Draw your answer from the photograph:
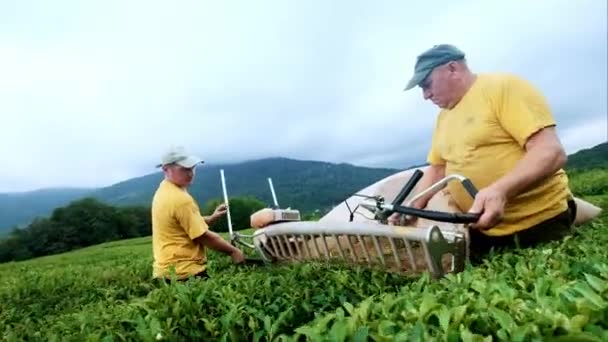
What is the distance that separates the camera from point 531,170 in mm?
3250

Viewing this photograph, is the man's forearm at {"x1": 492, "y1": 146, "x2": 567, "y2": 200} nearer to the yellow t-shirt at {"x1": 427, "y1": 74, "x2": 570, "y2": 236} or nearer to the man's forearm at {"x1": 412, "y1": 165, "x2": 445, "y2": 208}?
the yellow t-shirt at {"x1": 427, "y1": 74, "x2": 570, "y2": 236}

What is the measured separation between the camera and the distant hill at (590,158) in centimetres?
2165

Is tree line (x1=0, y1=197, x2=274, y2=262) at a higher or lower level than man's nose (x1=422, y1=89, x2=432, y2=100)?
lower

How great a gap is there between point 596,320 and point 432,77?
8.48ft

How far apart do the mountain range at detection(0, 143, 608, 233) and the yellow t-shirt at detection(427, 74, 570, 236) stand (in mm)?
978

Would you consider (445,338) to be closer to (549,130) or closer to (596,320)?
(596,320)

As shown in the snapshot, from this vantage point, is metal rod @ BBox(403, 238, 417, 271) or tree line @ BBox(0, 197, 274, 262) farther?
tree line @ BBox(0, 197, 274, 262)

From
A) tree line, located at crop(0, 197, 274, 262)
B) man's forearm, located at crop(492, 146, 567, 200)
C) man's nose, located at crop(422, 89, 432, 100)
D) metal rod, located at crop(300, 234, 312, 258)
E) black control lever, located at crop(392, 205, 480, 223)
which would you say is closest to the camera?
black control lever, located at crop(392, 205, 480, 223)

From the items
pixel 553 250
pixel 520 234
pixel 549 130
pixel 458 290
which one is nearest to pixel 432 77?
pixel 549 130

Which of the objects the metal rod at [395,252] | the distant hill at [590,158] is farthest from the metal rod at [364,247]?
the distant hill at [590,158]

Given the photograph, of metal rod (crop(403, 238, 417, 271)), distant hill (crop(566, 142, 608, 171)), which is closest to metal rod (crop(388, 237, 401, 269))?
metal rod (crop(403, 238, 417, 271))

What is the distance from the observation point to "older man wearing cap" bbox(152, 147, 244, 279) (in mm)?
5246

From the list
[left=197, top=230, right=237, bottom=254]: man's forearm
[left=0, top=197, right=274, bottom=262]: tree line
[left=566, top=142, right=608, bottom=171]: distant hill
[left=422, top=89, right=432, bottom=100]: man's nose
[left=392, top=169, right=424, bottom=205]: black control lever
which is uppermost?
[left=422, top=89, right=432, bottom=100]: man's nose

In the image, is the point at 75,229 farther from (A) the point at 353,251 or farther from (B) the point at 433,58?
(B) the point at 433,58
